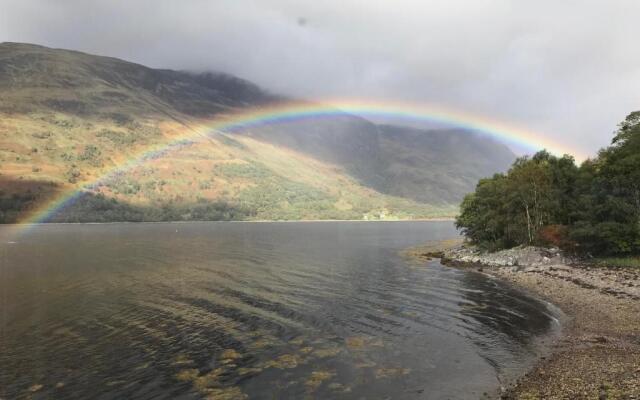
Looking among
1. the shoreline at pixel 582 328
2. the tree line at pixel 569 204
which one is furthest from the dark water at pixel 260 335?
the tree line at pixel 569 204

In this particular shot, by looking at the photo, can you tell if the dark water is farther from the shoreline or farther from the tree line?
the tree line

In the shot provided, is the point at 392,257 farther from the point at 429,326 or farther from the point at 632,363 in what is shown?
the point at 632,363

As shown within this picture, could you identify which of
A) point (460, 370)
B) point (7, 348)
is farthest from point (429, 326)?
point (7, 348)

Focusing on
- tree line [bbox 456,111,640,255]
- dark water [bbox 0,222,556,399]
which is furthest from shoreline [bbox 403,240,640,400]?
tree line [bbox 456,111,640,255]

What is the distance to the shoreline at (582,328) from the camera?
19.8m

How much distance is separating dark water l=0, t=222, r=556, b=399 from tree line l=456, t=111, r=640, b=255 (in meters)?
22.1

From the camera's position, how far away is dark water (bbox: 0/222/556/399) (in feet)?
72.5

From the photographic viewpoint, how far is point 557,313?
38.3 m

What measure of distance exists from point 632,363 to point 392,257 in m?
67.8

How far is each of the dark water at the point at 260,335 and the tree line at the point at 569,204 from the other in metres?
22.1

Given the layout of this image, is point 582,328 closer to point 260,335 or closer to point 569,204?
point 260,335

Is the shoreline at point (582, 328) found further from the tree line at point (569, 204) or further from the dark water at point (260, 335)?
the tree line at point (569, 204)

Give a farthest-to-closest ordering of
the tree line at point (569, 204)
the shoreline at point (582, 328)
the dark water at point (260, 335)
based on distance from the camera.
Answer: the tree line at point (569, 204) < the dark water at point (260, 335) < the shoreline at point (582, 328)

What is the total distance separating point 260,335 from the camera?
3116cm
